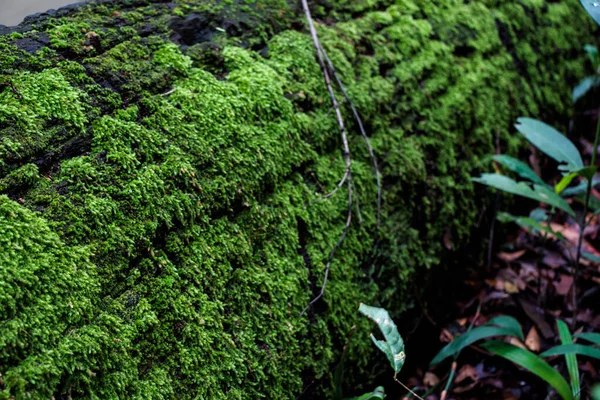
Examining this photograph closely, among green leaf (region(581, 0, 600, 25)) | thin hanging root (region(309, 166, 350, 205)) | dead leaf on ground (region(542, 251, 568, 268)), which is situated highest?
green leaf (region(581, 0, 600, 25))

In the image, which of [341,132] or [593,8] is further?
[341,132]

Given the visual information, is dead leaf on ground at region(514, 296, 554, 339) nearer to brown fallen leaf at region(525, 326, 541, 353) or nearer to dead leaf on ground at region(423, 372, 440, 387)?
brown fallen leaf at region(525, 326, 541, 353)

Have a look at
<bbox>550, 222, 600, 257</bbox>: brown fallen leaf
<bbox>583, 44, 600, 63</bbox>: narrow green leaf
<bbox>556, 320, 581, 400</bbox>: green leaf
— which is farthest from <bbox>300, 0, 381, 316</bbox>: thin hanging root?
<bbox>583, 44, 600, 63</bbox>: narrow green leaf

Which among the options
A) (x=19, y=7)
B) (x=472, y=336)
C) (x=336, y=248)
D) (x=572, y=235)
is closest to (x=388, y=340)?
(x=336, y=248)

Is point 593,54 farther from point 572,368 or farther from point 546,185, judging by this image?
point 572,368

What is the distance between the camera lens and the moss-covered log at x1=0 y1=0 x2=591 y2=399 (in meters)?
1.20

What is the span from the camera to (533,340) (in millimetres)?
2209

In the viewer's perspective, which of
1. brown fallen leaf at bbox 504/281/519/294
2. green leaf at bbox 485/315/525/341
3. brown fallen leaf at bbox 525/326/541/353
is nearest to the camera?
green leaf at bbox 485/315/525/341

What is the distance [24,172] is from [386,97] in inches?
62.6

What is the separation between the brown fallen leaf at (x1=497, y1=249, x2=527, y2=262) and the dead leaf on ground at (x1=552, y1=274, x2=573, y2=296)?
0.24 m

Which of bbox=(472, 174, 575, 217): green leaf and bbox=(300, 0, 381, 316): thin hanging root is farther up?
bbox=(300, 0, 381, 316): thin hanging root

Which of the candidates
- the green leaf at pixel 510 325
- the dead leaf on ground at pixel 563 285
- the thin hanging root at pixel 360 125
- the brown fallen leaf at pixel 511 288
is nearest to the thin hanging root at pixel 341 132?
the thin hanging root at pixel 360 125

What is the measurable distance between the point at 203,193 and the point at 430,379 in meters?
1.44

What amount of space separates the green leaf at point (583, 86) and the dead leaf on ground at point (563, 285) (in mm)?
1606
